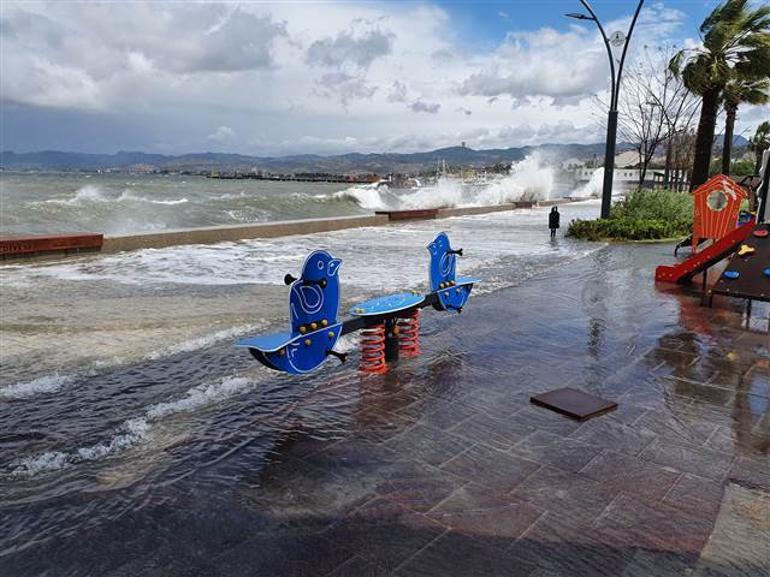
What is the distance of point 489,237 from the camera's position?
62.2ft

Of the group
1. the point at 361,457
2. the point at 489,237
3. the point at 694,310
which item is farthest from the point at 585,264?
the point at 361,457

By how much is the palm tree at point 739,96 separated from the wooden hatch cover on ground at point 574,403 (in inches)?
944

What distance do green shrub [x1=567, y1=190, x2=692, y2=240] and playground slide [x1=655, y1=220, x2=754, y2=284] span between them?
7.14 metres

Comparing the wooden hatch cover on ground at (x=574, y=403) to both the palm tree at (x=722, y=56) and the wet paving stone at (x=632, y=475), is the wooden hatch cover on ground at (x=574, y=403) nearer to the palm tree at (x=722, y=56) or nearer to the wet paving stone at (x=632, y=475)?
the wet paving stone at (x=632, y=475)

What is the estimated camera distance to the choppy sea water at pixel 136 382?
11.5 feet

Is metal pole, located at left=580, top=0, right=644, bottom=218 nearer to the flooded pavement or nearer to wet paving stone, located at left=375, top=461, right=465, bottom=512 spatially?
the flooded pavement

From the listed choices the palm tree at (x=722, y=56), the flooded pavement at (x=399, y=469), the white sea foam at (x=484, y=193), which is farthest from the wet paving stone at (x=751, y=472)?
the white sea foam at (x=484, y=193)

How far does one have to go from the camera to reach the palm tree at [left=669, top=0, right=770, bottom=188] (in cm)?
2123

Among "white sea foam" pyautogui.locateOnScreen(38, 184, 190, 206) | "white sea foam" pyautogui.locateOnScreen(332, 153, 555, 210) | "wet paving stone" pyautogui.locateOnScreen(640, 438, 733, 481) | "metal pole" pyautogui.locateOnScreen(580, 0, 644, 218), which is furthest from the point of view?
"white sea foam" pyautogui.locateOnScreen(332, 153, 555, 210)

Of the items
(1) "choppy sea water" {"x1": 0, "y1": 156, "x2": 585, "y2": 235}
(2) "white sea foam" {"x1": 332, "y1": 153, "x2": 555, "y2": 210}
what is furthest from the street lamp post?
(2) "white sea foam" {"x1": 332, "y1": 153, "x2": 555, "y2": 210}

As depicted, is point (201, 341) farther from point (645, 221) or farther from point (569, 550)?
point (645, 221)

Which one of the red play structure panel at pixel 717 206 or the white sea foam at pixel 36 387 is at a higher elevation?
the red play structure panel at pixel 717 206

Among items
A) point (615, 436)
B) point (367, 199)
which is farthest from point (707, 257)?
point (367, 199)

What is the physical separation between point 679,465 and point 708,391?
1596mm
